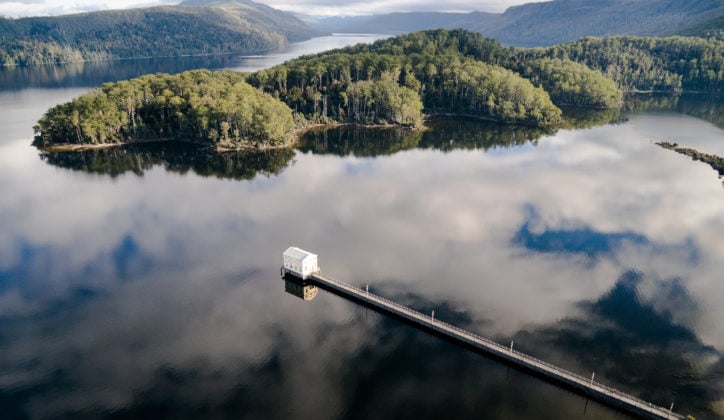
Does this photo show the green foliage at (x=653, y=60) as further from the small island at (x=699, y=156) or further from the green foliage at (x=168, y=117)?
the green foliage at (x=168, y=117)

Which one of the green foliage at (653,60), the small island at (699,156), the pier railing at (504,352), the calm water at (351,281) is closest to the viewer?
the pier railing at (504,352)

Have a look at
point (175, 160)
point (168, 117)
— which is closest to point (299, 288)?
point (175, 160)

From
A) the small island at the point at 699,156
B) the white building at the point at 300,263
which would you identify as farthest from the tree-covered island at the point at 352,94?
the white building at the point at 300,263

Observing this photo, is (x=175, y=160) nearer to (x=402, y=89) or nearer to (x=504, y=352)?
(x=402, y=89)

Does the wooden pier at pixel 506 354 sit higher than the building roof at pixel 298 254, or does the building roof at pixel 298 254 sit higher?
the building roof at pixel 298 254

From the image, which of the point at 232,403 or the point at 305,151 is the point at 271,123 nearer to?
the point at 305,151

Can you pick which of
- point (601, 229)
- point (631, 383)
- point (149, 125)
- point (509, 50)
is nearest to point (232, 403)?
point (631, 383)

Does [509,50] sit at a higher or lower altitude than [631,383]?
higher
